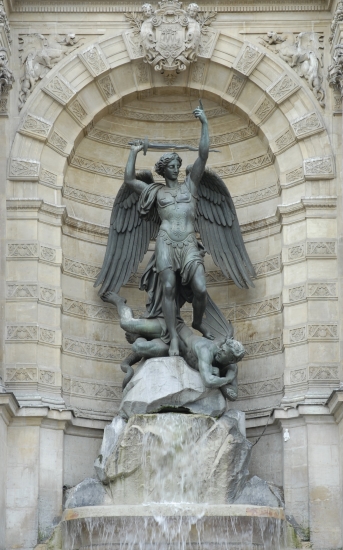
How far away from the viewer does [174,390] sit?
723 inches

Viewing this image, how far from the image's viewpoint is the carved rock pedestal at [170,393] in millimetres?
18312

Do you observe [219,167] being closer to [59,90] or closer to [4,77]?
[59,90]

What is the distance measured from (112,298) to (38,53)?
3763 mm

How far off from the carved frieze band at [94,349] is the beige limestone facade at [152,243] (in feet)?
0.08

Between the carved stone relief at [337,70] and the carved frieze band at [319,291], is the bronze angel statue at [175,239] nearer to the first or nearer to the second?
the carved frieze band at [319,291]

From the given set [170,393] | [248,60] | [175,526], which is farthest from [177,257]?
[175,526]

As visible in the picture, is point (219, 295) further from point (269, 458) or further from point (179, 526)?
point (179, 526)

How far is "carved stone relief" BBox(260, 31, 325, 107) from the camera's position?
20094 millimetres

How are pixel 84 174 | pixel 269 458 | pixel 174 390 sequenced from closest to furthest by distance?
1. pixel 174 390
2. pixel 269 458
3. pixel 84 174

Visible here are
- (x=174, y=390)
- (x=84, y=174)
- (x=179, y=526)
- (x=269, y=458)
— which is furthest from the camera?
(x=84, y=174)

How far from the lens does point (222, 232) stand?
797 inches

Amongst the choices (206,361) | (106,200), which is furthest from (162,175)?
(206,361)

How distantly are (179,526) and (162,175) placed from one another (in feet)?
17.7

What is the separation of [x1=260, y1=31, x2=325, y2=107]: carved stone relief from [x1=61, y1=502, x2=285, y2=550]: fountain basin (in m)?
6.46
